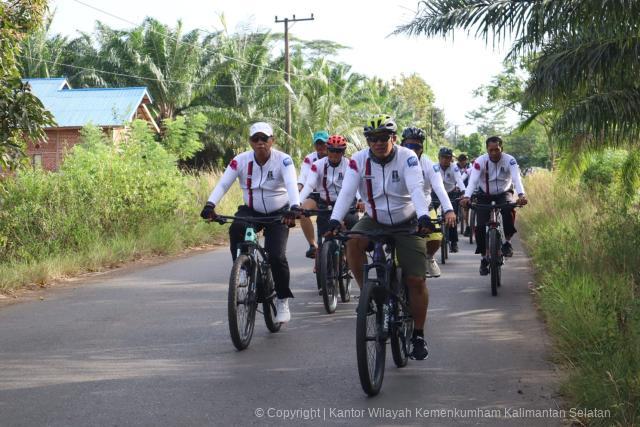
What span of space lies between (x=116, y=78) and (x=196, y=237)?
29405 mm

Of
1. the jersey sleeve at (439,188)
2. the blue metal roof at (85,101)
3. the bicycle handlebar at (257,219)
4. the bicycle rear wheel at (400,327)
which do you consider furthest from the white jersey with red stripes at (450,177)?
the blue metal roof at (85,101)

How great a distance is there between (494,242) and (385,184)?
190 inches

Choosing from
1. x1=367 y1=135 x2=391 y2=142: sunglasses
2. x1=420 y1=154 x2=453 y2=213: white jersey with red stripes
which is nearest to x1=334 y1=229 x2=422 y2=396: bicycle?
x1=367 y1=135 x2=391 y2=142: sunglasses

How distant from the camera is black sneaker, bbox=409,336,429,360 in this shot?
22.6 feet

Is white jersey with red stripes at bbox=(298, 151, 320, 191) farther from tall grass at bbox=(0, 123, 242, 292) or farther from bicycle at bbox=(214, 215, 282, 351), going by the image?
bicycle at bbox=(214, 215, 282, 351)

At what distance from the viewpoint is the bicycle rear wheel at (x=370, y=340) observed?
5.84m

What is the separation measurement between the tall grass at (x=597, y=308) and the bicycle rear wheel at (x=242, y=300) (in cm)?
264

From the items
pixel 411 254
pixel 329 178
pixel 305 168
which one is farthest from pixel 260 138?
pixel 305 168

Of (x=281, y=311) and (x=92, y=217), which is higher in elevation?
(x=92, y=217)

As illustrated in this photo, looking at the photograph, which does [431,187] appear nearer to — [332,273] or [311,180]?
[332,273]

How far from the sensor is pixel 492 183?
39.7ft

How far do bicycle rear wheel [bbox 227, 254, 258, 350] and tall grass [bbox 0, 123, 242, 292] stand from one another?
498 cm

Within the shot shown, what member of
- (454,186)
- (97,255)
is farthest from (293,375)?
(454,186)

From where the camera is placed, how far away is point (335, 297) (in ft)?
33.1
